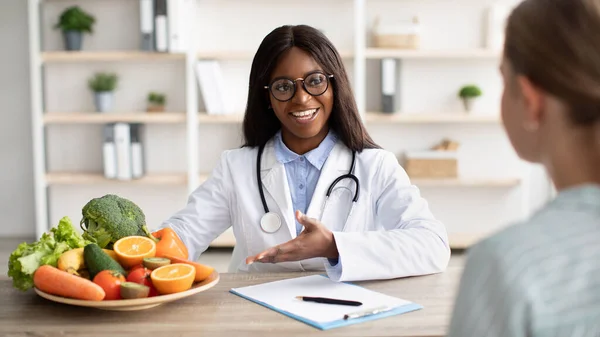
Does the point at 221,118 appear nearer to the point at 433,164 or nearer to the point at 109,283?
the point at 433,164

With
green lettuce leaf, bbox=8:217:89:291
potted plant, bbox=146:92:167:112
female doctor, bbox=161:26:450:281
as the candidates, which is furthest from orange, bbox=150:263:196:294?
potted plant, bbox=146:92:167:112

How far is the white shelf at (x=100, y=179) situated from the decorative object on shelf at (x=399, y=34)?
153 cm

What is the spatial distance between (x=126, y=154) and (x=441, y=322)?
3454 mm

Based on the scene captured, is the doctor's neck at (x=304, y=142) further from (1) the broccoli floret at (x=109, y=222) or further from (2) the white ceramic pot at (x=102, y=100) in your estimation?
(2) the white ceramic pot at (x=102, y=100)

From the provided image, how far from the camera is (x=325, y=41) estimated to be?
6.66 feet

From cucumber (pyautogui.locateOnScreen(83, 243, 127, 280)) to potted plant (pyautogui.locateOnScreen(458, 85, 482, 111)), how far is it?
134 inches

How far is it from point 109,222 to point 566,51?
116 cm

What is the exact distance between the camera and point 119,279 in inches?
54.5

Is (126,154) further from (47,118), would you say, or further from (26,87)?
(26,87)

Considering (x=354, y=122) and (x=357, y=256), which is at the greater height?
(x=354, y=122)

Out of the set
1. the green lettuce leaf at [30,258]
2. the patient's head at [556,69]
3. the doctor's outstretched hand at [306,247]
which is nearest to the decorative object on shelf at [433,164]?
the doctor's outstretched hand at [306,247]

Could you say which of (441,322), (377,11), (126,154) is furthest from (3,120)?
(441,322)

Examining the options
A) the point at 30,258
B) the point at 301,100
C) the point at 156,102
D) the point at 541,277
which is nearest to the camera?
the point at 541,277

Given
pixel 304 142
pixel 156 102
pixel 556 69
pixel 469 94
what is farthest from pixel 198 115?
pixel 556 69
